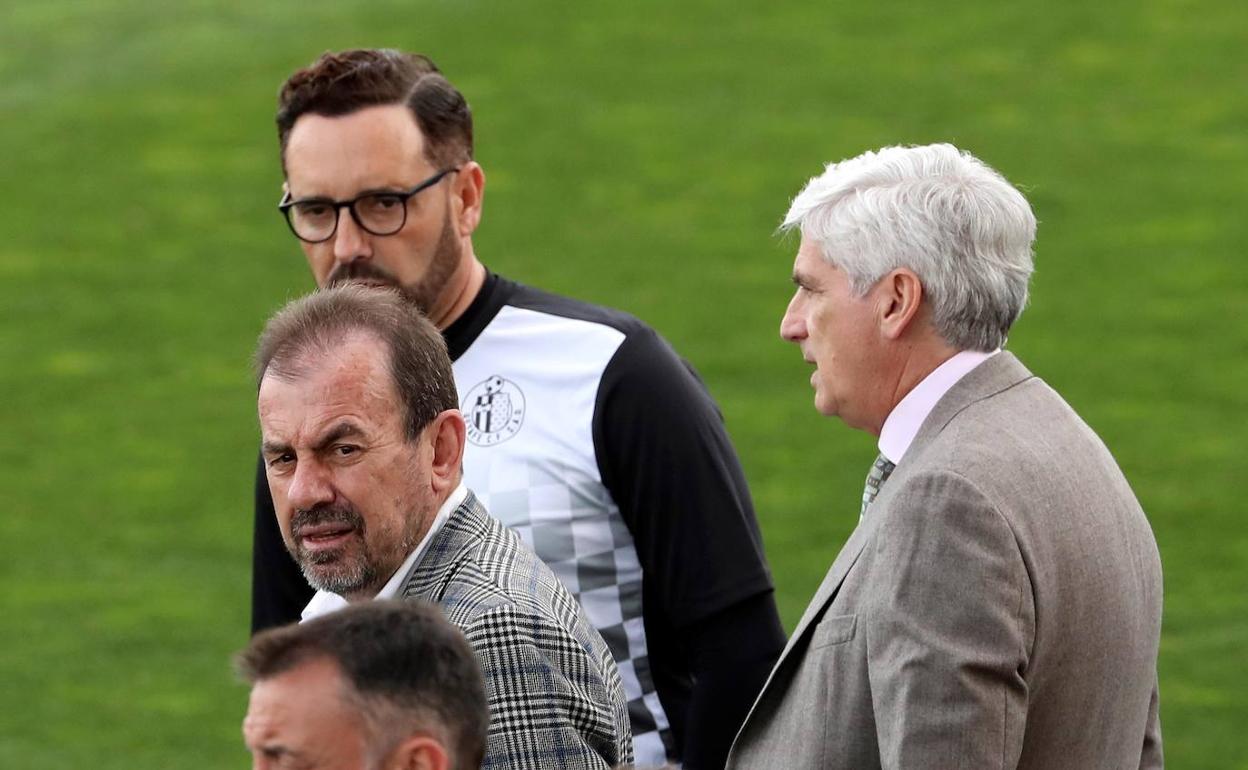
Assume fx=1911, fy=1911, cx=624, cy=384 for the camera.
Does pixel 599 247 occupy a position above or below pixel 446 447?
above

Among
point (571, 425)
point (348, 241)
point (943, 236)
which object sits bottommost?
point (571, 425)

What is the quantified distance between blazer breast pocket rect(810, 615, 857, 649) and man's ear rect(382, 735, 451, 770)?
0.75 meters

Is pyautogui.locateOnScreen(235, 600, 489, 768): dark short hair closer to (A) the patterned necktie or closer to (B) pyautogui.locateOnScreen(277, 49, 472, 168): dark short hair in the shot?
(A) the patterned necktie

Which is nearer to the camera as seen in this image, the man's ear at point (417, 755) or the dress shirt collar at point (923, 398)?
the man's ear at point (417, 755)

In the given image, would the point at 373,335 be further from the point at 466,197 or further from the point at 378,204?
the point at 466,197

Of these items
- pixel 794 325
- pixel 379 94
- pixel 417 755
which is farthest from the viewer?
pixel 379 94

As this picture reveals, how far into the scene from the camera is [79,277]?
1034cm

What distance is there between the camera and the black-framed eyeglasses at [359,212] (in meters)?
3.22

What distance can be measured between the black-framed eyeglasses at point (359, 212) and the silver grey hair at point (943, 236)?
92 centimetres

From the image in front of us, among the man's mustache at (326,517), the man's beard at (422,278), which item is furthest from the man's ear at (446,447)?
the man's beard at (422,278)

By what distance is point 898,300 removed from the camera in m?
2.51

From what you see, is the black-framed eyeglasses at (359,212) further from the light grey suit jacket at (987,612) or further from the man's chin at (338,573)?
the light grey suit jacket at (987,612)

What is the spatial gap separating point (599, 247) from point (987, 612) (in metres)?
8.20

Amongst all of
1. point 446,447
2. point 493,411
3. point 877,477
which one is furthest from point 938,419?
point 493,411
